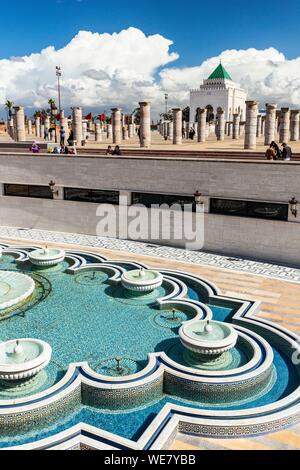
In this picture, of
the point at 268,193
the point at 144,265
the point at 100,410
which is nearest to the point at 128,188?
the point at 144,265

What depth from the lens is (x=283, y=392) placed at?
10531mm

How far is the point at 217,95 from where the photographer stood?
287ft

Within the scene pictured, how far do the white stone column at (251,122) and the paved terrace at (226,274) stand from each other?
11876 millimetres

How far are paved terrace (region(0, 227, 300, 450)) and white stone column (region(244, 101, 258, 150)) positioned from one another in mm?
11876

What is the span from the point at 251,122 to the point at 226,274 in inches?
582

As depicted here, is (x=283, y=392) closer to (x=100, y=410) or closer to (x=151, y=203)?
(x=100, y=410)

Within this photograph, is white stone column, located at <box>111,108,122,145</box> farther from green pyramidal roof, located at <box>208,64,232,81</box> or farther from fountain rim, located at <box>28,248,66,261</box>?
green pyramidal roof, located at <box>208,64,232,81</box>

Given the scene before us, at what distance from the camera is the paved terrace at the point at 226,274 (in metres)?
8.87

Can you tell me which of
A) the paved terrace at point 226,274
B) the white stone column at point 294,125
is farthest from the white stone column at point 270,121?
the paved terrace at point 226,274

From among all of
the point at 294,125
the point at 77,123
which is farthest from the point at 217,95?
the point at 77,123

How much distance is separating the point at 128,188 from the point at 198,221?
167 inches

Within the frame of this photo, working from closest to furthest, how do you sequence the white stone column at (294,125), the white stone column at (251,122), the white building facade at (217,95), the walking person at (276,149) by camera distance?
the walking person at (276,149)
the white stone column at (251,122)
the white stone column at (294,125)
the white building facade at (217,95)

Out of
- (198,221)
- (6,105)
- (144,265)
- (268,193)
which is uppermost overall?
(6,105)

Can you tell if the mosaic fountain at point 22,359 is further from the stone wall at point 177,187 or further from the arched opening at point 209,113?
the arched opening at point 209,113
